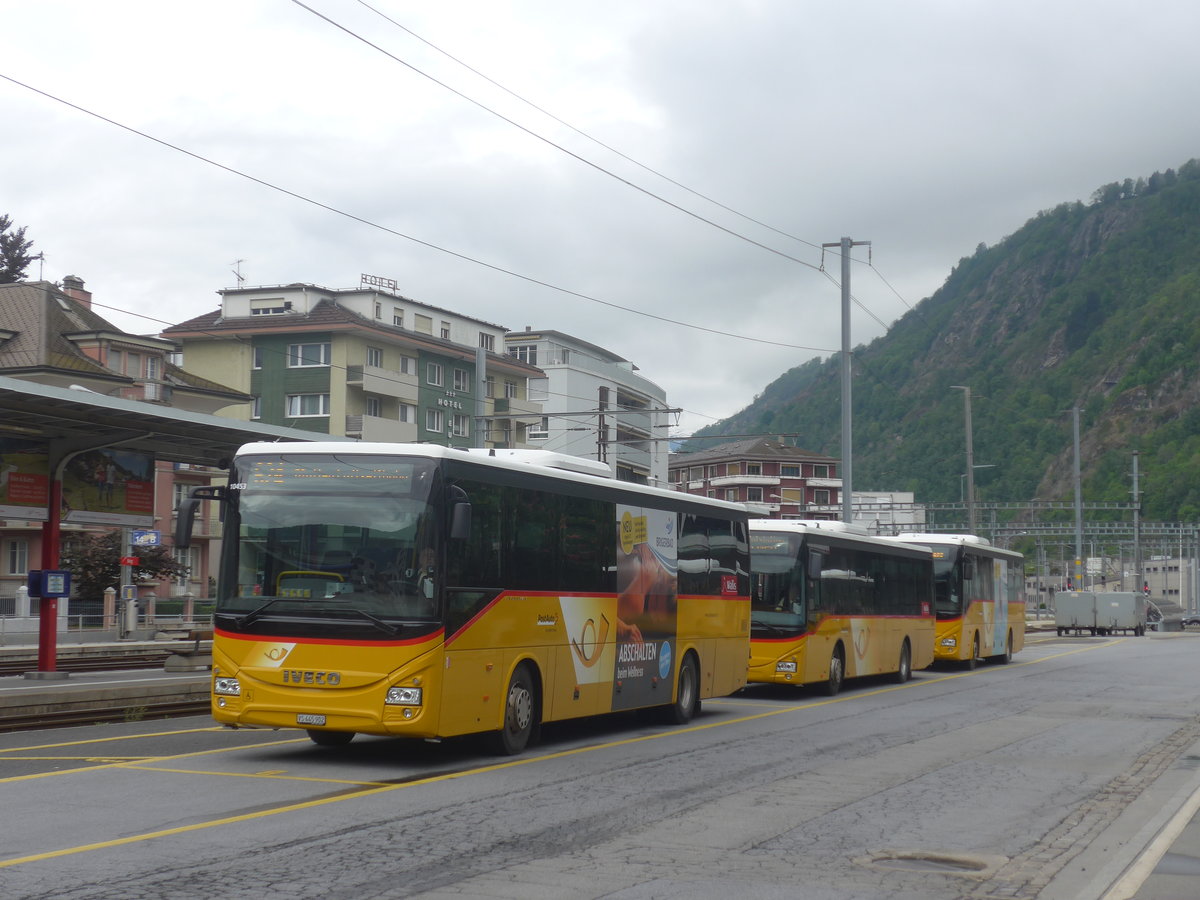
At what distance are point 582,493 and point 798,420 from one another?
12828cm

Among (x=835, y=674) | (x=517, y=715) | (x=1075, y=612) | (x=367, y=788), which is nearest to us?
(x=367, y=788)

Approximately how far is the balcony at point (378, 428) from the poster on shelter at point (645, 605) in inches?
2000

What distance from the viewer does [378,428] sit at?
2849 inches

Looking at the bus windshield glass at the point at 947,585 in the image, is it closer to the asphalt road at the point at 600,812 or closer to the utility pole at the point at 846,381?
the utility pole at the point at 846,381

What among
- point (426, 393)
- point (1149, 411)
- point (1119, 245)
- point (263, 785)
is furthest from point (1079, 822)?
point (1119, 245)

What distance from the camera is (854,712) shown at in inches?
856

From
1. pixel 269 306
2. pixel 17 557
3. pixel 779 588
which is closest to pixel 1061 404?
pixel 269 306

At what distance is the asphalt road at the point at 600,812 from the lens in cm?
836

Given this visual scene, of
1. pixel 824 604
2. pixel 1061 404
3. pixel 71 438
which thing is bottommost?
pixel 824 604

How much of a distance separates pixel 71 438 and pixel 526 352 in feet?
249

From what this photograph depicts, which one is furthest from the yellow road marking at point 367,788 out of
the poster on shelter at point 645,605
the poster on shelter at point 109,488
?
the poster on shelter at point 109,488

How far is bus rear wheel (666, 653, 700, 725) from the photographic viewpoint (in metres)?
19.1

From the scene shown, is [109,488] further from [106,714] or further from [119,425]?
[106,714]

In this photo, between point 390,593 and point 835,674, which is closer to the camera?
point 390,593
